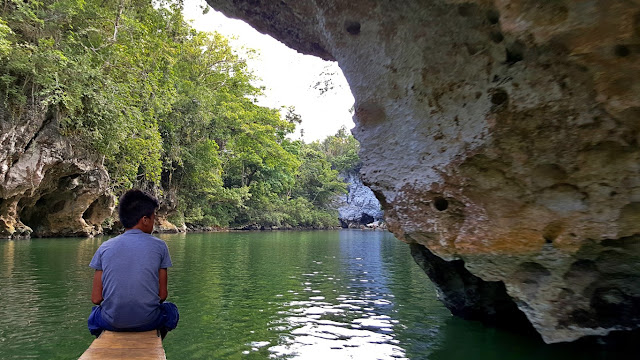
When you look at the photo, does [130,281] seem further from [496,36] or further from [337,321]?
[496,36]

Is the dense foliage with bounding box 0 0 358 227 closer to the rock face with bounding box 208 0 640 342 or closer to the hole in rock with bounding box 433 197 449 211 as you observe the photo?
the rock face with bounding box 208 0 640 342

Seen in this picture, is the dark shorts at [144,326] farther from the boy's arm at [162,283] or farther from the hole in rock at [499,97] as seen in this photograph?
the hole in rock at [499,97]

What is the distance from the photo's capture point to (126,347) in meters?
2.92

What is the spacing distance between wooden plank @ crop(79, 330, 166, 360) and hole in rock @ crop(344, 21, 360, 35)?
4520 mm

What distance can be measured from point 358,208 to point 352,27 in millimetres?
58914

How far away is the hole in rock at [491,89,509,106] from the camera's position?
4453 mm

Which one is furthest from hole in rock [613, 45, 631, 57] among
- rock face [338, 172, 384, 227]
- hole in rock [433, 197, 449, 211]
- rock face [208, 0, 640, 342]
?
rock face [338, 172, 384, 227]

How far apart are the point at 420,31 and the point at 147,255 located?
3.93 metres

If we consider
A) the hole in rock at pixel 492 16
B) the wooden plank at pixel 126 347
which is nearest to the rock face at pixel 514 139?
the hole in rock at pixel 492 16

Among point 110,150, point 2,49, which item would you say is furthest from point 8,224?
point 2,49

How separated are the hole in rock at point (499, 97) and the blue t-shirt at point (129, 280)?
3.62m

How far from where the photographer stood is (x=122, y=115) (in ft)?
59.1

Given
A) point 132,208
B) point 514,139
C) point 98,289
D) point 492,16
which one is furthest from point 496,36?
point 98,289

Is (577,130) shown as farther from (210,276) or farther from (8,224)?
(8,224)
